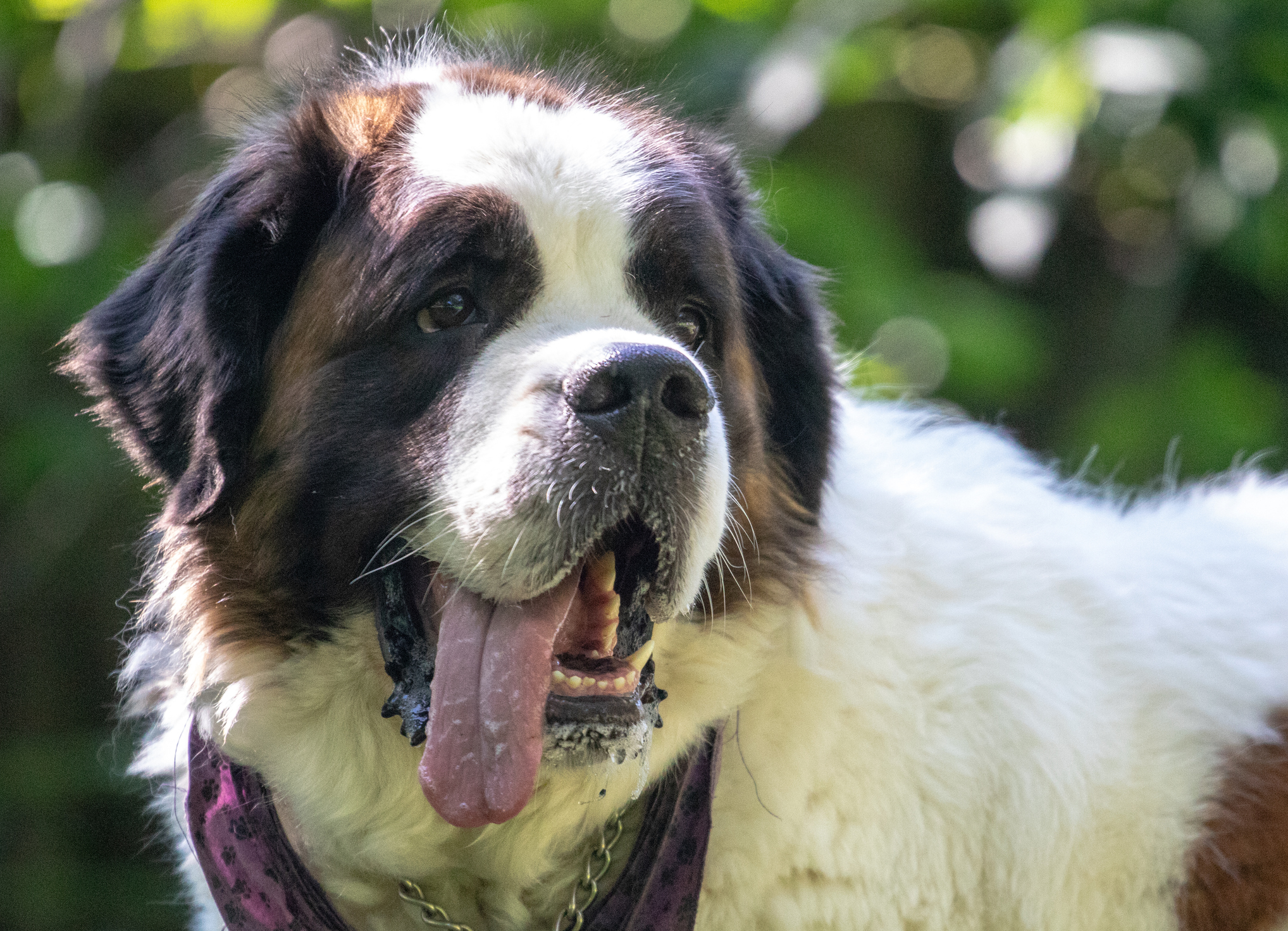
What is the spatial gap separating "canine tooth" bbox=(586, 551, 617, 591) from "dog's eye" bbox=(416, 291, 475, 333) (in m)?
0.48

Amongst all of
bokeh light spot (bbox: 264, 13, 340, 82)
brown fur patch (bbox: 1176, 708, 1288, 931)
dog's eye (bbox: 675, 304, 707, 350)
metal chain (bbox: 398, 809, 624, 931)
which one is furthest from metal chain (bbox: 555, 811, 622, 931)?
bokeh light spot (bbox: 264, 13, 340, 82)

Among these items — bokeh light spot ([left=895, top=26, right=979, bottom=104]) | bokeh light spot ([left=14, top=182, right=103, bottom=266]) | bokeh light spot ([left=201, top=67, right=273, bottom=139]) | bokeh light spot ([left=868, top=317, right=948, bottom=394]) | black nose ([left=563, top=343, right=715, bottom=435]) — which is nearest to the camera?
black nose ([left=563, top=343, right=715, bottom=435])

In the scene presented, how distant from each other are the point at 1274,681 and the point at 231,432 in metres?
2.16

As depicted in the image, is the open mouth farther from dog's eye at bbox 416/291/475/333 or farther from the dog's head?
dog's eye at bbox 416/291/475/333

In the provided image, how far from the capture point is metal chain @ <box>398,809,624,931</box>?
90.9 inches

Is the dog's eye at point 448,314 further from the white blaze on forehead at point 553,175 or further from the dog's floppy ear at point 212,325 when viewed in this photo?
the dog's floppy ear at point 212,325

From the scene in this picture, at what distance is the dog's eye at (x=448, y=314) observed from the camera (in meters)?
2.21

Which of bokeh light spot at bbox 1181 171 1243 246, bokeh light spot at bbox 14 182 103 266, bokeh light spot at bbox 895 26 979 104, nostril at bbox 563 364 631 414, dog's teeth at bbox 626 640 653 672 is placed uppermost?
nostril at bbox 563 364 631 414

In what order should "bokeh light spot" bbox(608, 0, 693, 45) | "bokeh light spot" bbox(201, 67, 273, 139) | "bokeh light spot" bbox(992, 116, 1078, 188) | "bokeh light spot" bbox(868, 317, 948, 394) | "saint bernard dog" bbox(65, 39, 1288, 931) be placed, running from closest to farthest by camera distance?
"saint bernard dog" bbox(65, 39, 1288, 931)
"bokeh light spot" bbox(992, 116, 1078, 188)
"bokeh light spot" bbox(868, 317, 948, 394)
"bokeh light spot" bbox(201, 67, 273, 139)
"bokeh light spot" bbox(608, 0, 693, 45)

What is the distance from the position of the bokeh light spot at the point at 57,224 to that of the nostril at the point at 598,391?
3474mm

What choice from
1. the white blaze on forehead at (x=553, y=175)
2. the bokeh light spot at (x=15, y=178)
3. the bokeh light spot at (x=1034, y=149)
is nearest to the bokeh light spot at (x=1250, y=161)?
the bokeh light spot at (x=1034, y=149)

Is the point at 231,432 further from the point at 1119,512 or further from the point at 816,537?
the point at 1119,512

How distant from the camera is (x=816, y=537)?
258cm

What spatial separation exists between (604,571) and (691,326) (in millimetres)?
520
